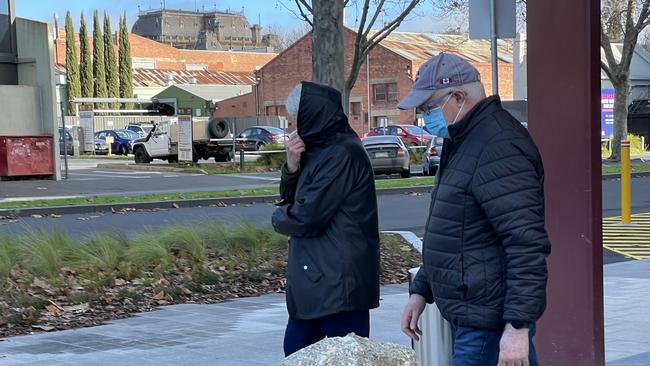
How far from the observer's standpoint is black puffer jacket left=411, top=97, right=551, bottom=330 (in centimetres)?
341

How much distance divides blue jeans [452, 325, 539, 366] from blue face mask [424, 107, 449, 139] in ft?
2.49

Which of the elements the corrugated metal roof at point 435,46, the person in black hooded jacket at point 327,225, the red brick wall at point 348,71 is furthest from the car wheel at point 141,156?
the person in black hooded jacket at point 327,225

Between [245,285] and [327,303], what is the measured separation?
522cm

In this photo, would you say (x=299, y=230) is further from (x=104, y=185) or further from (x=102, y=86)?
(x=102, y=86)

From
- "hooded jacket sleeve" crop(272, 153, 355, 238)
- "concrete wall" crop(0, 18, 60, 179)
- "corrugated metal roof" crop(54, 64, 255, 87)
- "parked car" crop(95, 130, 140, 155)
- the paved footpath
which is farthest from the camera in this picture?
"corrugated metal roof" crop(54, 64, 255, 87)

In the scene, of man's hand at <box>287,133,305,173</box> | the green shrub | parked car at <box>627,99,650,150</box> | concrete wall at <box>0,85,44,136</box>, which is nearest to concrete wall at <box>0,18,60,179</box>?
concrete wall at <box>0,85,44,136</box>

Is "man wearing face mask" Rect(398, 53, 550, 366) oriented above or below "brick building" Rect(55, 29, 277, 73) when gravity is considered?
below

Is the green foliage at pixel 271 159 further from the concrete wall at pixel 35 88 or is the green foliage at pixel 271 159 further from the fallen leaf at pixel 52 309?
the fallen leaf at pixel 52 309

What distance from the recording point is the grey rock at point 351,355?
304cm

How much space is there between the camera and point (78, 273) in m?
8.95

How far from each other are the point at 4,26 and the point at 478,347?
26.1 metres

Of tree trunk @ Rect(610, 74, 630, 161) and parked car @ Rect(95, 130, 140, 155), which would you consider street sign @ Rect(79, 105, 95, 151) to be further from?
A: tree trunk @ Rect(610, 74, 630, 161)

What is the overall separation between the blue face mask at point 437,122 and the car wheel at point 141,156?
33.9 m

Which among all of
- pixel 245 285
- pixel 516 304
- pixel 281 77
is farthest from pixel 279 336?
pixel 281 77
